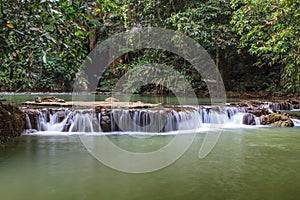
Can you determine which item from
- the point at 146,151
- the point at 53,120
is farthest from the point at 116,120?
the point at 146,151

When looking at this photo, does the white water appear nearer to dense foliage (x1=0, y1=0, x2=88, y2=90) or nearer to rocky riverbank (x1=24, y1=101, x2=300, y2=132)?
rocky riverbank (x1=24, y1=101, x2=300, y2=132)

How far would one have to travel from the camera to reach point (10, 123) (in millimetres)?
6859

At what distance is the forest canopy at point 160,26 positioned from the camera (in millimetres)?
2582

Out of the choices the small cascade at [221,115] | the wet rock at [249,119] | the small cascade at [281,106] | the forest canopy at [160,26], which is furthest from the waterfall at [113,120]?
the small cascade at [281,106]

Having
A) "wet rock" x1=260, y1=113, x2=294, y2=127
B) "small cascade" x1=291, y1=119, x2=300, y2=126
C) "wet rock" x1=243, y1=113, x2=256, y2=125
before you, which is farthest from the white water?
"small cascade" x1=291, y1=119, x2=300, y2=126

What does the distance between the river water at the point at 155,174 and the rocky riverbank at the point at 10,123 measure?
23 cm

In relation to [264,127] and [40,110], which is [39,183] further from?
[264,127]

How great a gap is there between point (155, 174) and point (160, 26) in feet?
37.3

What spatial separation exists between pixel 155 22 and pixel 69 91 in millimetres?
7644

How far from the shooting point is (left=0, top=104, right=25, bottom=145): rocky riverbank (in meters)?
6.53

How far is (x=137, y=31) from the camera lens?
610 inches

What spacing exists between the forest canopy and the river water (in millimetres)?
1218

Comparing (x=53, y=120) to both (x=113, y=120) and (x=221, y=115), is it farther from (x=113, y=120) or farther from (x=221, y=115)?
(x=221, y=115)

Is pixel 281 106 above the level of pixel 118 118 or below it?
above
